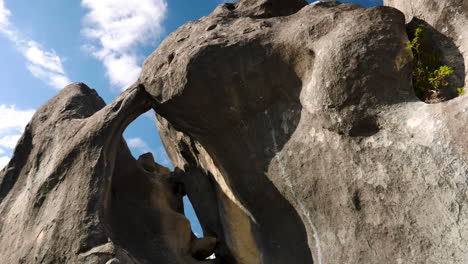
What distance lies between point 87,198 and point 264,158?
2345mm

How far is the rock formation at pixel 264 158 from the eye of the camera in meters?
4.50

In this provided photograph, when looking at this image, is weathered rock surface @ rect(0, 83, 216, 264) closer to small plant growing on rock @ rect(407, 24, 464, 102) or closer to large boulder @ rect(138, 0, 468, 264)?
large boulder @ rect(138, 0, 468, 264)

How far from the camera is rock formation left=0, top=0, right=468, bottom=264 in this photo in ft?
14.8

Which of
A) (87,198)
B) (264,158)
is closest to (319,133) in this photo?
(264,158)

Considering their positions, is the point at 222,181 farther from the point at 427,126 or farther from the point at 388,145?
the point at 427,126

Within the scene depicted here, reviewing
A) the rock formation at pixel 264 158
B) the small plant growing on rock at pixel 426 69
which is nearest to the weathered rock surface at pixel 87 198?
the rock formation at pixel 264 158

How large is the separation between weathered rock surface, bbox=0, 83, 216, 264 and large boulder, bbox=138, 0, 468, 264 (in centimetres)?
86

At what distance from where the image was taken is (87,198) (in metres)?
5.85

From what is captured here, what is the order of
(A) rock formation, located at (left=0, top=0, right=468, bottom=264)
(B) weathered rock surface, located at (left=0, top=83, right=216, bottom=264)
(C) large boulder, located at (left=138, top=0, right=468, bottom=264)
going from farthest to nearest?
(B) weathered rock surface, located at (left=0, top=83, right=216, bottom=264), (A) rock formation, located at (left=0, top=0, right=468, bottom=264), (C) large boulder, located at (left=138, top=0, right=468, bottom=264)

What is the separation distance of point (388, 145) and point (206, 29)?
313cm

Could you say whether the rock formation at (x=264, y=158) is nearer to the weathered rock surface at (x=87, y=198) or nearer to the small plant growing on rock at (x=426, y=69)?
the weathered rock surface at (x=87, y=198)

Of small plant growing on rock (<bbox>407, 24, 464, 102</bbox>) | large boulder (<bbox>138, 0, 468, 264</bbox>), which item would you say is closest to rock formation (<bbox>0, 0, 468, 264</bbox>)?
large boulder (<bbox>138, 0, 468, 264</bbox>)

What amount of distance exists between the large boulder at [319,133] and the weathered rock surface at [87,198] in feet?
2.81

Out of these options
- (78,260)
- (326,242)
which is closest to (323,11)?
(326,242)
